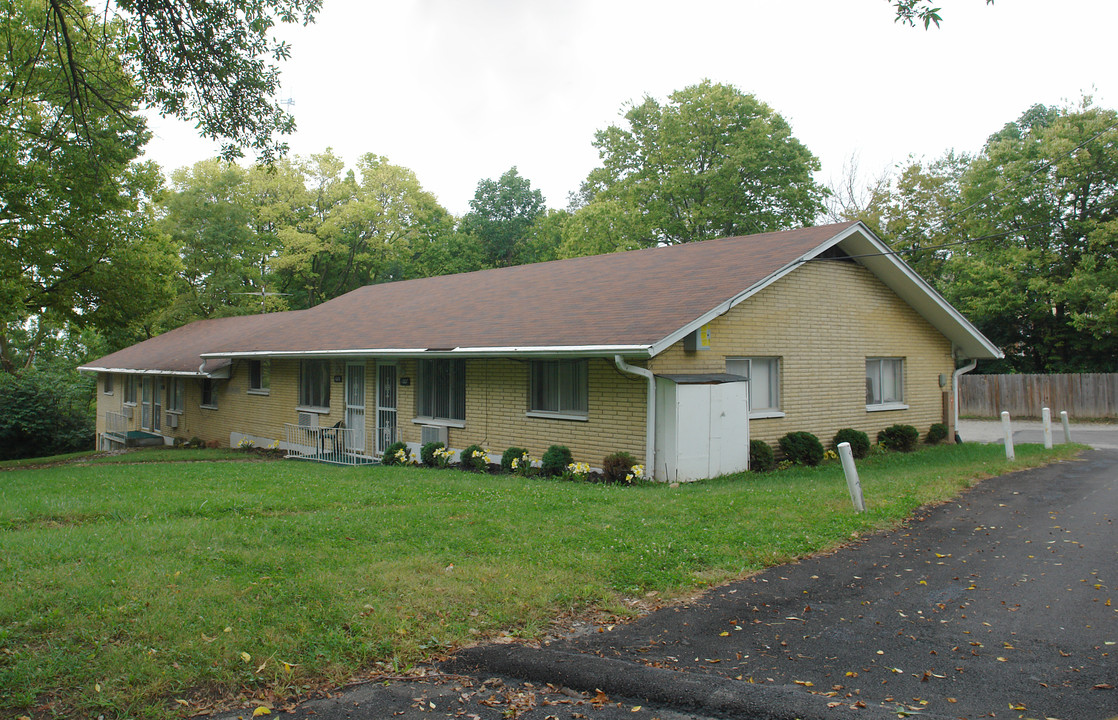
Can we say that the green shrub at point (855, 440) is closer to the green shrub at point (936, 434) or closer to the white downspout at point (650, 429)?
the green shrub at point (936, 434)

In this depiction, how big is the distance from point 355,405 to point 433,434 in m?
3.50

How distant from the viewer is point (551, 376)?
46.8 feet

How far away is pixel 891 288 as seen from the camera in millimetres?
17516

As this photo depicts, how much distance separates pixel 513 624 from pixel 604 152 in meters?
38.3

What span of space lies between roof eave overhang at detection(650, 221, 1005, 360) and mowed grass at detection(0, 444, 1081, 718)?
2.79m

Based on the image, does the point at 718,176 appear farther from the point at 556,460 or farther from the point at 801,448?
the point at 556,460

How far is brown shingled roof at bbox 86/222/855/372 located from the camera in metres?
13.0

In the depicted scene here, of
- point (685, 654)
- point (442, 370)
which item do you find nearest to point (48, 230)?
point (442, 370)

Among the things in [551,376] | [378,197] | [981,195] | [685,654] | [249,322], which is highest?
[378,197]

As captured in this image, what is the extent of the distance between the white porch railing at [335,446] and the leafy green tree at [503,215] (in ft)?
104

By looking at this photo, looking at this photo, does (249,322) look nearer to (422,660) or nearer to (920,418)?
(920,418)

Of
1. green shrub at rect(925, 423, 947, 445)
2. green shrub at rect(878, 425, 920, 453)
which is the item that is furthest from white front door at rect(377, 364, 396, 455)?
green shrub at rect(925, 423, 947, 445)

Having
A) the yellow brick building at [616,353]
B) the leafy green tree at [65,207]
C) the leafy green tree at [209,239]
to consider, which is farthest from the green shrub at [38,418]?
the yellow brick building at [616,353]

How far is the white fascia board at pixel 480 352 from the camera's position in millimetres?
11633
